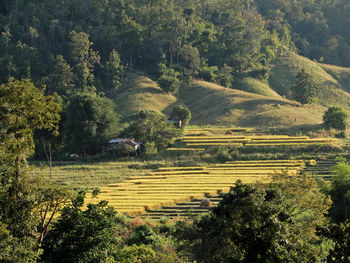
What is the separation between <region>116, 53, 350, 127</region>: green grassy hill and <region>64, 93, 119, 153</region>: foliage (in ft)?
40.4

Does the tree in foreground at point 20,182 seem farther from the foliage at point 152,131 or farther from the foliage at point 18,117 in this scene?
the foliage at point 152,131

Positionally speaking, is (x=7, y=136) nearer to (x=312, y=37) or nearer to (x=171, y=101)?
(x=171, y=101)

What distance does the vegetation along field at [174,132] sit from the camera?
19.1 m

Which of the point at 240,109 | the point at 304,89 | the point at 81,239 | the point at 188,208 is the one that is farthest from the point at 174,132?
the point at 81,239

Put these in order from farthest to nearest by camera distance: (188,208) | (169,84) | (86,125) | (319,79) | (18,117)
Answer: (319,79) < (169,84) < (86,125) < (188,208) < (18,117)

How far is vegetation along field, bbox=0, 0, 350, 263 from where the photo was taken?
19.1 meters

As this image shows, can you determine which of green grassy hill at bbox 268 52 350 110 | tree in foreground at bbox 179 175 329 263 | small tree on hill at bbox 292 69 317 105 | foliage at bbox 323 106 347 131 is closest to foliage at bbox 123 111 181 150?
foliage at bbox 323 106 347 131

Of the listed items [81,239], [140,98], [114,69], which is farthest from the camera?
[114,69]

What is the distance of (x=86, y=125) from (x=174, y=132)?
1094 centimetres

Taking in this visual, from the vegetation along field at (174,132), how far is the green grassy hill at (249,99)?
37cm

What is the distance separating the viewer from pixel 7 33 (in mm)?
93812

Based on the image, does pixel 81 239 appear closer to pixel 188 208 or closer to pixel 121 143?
pixel 188 208

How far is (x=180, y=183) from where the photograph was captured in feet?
143

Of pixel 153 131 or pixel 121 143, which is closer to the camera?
pixel 121 143
